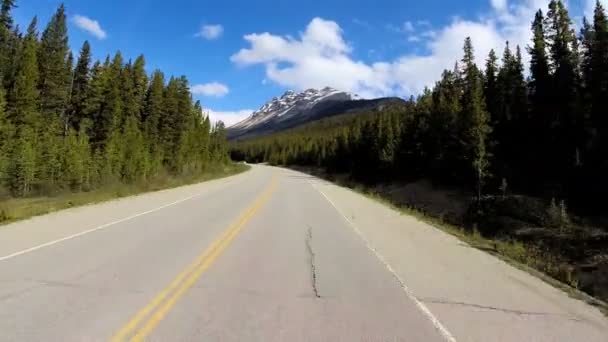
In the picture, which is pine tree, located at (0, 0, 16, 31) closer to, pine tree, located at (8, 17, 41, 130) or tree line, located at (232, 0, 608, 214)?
pine tree, located at (8, 17, 41, 130)

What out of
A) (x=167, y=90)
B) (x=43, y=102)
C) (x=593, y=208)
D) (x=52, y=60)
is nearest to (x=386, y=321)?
(x=593, y=208)

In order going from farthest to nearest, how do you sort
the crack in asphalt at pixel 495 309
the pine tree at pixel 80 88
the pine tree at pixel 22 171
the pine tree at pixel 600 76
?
the pine tree at pixel 80 88 < the pine tree at pixel 600 76 < the pine tree at pixel 22 171 < the crack in asphalt at pixel 495 309

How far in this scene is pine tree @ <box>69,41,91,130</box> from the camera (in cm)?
5262

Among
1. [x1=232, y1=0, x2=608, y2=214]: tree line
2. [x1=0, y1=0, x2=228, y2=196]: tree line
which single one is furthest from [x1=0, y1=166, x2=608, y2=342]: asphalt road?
[x1=232, y1=0, x2=608, y2=214]: tree line

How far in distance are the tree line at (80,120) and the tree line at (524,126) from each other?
2925 cm

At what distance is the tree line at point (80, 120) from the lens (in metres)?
32.5

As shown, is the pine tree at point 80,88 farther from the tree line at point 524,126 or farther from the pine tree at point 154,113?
the tree line at point 524,126

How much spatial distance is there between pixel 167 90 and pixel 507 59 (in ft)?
154

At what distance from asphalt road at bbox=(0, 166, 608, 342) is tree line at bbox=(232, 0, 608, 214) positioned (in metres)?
29.1

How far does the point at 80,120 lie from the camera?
171 ft

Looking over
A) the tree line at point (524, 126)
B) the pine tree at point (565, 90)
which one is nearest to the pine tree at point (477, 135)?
the tree line at point (524, 126)

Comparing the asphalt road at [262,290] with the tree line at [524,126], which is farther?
the tree line at [524,126]

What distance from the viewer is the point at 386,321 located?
535cm

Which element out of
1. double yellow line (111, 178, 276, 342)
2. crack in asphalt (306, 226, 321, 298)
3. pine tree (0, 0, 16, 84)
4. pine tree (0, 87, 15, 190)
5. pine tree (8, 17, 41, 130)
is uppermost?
pine tree (0, 0, 16, 84)
